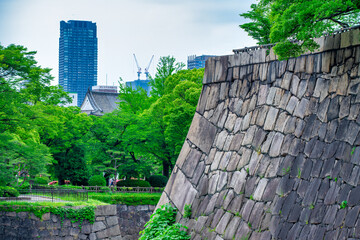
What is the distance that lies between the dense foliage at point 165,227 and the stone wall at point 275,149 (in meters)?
0.24

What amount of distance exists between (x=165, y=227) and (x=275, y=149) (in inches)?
153

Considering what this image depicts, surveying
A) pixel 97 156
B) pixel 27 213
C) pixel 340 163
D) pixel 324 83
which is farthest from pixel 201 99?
pixel 97 156

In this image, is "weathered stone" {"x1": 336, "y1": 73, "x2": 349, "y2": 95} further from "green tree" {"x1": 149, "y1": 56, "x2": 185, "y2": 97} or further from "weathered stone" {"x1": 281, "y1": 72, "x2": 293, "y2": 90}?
"green tree" {"x1": 149, "y1": 56, "x2": 185, "y2": 97}

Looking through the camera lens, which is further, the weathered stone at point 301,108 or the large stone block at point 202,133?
the large stone block at point 202,133

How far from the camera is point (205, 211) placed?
12.0 m

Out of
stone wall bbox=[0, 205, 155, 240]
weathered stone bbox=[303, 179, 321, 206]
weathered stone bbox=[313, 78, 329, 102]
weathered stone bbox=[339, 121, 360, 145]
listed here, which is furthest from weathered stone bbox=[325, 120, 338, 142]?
stone wall bbox=[0, 205, 155, 240]

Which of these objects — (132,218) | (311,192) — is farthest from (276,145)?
(132,218)

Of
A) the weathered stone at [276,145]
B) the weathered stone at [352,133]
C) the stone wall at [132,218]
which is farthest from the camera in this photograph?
the stone wall at [132,218]

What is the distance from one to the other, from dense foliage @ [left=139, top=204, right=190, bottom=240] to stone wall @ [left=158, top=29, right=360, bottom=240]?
235mm

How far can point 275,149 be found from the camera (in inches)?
412

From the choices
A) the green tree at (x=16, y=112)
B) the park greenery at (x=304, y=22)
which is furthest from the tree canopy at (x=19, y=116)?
the park greenery at (x=304, y=22)

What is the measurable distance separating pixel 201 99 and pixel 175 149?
954 inches

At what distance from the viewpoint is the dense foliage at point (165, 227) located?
483 inches

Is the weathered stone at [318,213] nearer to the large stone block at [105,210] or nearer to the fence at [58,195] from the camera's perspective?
the large stone block at [105,210]
